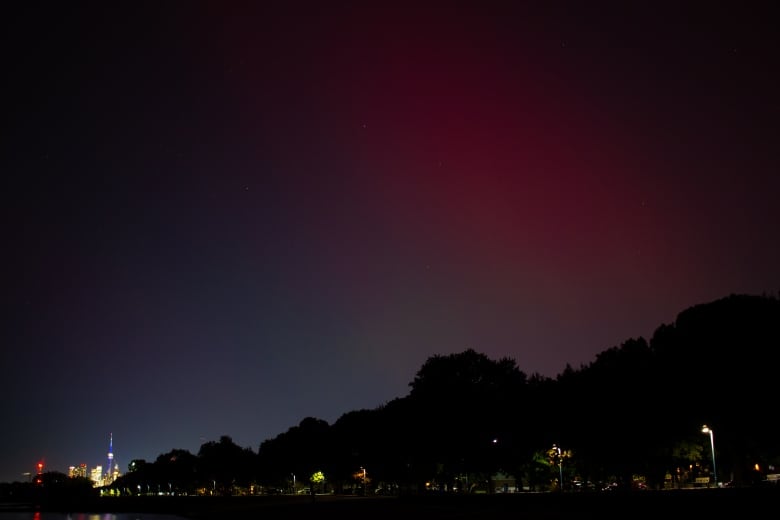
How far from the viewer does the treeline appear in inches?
2179

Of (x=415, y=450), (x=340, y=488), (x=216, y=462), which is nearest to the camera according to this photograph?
(x=415, y=450)

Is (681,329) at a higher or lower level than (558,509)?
higher

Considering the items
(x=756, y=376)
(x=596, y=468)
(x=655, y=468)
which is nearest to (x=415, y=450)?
(x=596, y=468)

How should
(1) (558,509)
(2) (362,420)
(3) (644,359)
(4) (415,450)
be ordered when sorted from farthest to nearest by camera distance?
1. (2) (362,420)
2. (4) (415,450)
3. (3) (644,359)
4. (1) (558,509)

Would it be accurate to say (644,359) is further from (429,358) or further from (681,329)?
(429,358)

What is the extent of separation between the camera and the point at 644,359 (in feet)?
226

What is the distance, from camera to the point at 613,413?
6731 centimetres

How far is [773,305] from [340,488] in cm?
11974

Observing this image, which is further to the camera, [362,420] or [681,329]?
[362,420]

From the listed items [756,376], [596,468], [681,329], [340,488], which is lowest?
[340,488]

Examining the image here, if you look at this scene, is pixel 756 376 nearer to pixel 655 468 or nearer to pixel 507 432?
pixel 655 468

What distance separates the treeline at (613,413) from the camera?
55.3 m

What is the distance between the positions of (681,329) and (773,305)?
7739 millimetres

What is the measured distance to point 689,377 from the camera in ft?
192
